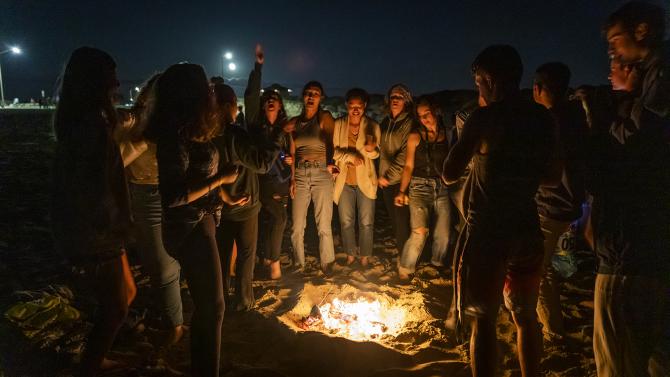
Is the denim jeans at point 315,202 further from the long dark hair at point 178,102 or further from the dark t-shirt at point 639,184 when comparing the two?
the dark t-shirt at point 639,184

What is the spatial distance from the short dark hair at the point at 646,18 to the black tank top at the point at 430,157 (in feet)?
8.66

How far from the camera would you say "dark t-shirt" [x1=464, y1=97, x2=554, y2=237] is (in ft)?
7.32

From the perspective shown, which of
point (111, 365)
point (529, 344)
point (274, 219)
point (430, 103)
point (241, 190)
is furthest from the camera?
point (274, 219)

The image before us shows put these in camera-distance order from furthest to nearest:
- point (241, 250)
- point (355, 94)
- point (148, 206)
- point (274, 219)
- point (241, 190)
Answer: point (355, 94) → point (274, 219) → point (241, 250) → point (241, 190) → point (148, 206)

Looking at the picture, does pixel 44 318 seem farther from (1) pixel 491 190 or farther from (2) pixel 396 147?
(2) pixel 396 147

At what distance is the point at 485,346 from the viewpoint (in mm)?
2393

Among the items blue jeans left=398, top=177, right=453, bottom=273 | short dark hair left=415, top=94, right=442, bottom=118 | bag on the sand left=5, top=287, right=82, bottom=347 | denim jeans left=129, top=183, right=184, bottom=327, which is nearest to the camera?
denim jeans left=129, top=183, right=184, bottom=327

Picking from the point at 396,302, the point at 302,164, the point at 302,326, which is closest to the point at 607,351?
the point at 396,302

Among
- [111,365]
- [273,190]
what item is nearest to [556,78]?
[273,190]

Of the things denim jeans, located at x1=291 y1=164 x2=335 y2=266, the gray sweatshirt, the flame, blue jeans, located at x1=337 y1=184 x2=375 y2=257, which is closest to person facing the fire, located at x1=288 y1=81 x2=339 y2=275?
denim jeans, located at x1=291 y1=164 x2=335 y2=266

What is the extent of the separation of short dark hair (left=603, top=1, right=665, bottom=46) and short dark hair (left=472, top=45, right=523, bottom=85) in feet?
1.86

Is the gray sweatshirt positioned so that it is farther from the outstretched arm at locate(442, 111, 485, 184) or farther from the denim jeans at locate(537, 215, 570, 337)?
the outstretched arm at locate(442, 111, 485, 184)

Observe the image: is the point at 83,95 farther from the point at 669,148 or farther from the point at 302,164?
the point at 669,148

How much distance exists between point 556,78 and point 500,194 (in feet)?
5.05
